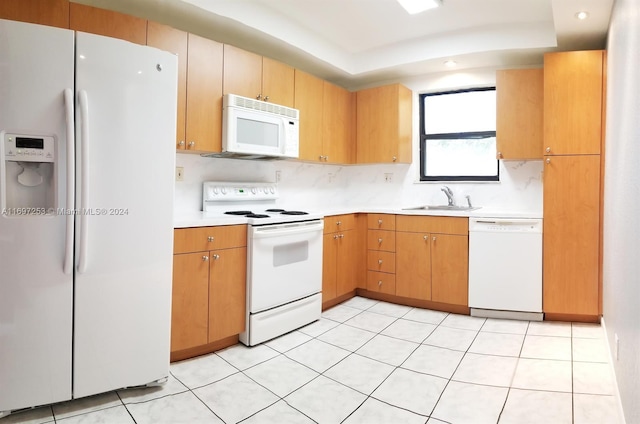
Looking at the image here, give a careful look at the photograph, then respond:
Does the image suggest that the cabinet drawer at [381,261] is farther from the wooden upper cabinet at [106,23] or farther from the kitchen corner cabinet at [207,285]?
the wooden upper cabinet at [106,23]

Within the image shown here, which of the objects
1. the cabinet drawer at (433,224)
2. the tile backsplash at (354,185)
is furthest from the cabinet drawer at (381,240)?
the tile backsplash at (354,185)

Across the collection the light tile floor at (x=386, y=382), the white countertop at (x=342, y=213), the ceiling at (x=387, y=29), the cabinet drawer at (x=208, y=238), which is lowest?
the light tile floor at (x=386, y=382)

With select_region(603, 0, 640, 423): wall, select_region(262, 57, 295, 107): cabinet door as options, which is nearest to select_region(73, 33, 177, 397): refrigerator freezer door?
select_region(262, 57, 295, 107): cabinet door

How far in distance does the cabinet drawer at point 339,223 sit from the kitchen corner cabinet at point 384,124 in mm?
800

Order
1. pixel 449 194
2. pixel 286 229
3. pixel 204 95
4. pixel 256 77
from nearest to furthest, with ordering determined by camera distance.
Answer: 1. pixel 204 95
2. pixel 286 229
3. pixel 256 77
4. pixel 449 194

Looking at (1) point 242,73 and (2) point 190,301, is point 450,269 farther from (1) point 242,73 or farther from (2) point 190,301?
(1) point 242,73

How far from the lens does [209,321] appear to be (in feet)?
7.54

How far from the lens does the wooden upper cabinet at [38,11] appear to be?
1.84 m

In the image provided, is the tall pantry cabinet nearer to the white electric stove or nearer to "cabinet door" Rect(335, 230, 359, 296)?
"cabinet door" Rect(335, 230, 359, 296)

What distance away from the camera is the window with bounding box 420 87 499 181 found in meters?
3.68

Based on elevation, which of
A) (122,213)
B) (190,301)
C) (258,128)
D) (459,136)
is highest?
(459,136)

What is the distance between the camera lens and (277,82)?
3076mm

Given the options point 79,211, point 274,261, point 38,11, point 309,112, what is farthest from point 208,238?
point 309,112

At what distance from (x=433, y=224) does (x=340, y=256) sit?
894mm
